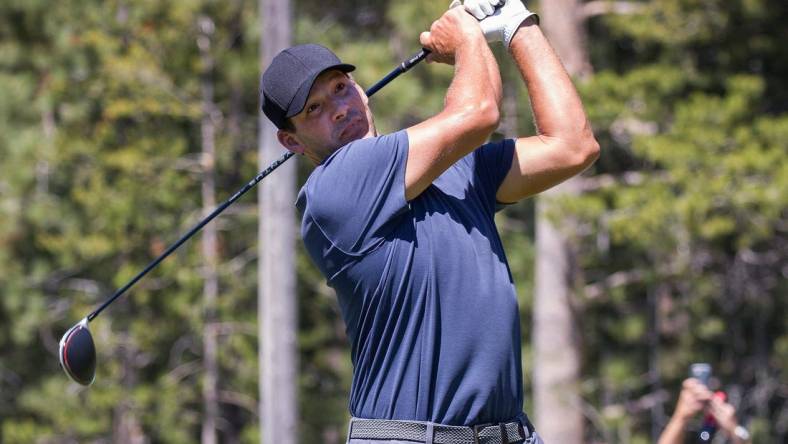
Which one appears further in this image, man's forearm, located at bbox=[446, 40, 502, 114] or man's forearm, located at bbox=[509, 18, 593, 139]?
man's forearm, located at bbox=[509, 18, 593, 139]

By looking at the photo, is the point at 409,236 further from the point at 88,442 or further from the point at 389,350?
the point at 88,442

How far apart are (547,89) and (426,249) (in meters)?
0.51

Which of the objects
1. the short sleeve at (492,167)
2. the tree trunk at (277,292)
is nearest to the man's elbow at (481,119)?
the short sleeve at (492,167)

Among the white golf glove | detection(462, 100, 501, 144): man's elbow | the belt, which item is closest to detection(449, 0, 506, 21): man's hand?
the white golf glove

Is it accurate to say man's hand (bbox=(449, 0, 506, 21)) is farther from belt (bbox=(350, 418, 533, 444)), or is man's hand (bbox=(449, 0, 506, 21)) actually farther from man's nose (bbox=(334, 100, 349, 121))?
belt (bbox=(350, 418, 533, 444))

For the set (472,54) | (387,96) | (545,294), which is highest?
(387,96)

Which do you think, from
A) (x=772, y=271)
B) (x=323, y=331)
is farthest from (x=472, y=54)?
(x=323, y=331)

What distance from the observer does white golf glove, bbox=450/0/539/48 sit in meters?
3.39

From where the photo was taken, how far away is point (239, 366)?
14508mm

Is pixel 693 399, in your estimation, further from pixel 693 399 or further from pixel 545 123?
pixel 545 123

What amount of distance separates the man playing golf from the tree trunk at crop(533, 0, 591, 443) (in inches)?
341

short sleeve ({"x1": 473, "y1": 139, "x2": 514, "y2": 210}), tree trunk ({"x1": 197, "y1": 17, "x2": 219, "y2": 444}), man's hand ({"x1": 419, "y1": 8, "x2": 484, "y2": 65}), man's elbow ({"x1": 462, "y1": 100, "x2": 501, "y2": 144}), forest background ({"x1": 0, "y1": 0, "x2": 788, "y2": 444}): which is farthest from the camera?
tree trunk ({"x1": 197, "y1": 17, "x2": 219, "y2": 444})

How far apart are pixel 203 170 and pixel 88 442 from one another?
10.8 feet

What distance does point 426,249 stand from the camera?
318 centimetres
